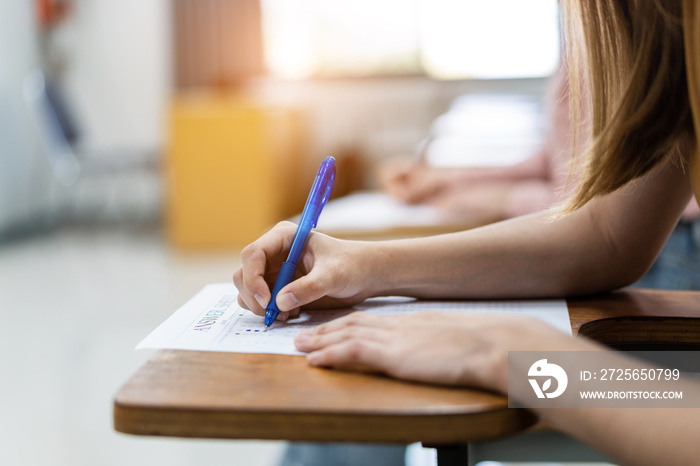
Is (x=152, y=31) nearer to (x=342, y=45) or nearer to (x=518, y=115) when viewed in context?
(x=342, y=45)

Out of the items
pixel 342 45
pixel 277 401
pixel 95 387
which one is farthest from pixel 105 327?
pixel 342 45

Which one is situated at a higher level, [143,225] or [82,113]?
[82,113]

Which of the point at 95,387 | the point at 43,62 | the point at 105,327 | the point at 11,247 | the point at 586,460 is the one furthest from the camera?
the point at 43,62

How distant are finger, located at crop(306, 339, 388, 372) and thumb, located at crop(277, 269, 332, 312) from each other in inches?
4.1

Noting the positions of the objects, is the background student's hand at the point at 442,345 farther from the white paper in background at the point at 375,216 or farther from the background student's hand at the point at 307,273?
the white paper in background at the point at 375,216

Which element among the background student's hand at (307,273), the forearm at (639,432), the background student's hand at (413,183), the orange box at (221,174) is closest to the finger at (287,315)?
the background student's hand at (307,273)

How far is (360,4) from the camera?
5.53m

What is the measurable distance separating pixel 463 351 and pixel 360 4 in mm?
5334

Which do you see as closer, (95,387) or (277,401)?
(277,401)

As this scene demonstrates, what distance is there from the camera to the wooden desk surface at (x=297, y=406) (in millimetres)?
447

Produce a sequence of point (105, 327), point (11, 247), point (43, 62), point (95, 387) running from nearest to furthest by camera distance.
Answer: point (95, 387), point (105, 327), point (11, 247), point (43, 62)

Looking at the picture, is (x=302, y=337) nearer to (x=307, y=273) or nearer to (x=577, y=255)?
(x=307, y=273)

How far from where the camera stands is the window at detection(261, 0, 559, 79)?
540 cm

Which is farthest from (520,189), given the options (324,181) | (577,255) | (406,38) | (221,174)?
(406,38)
